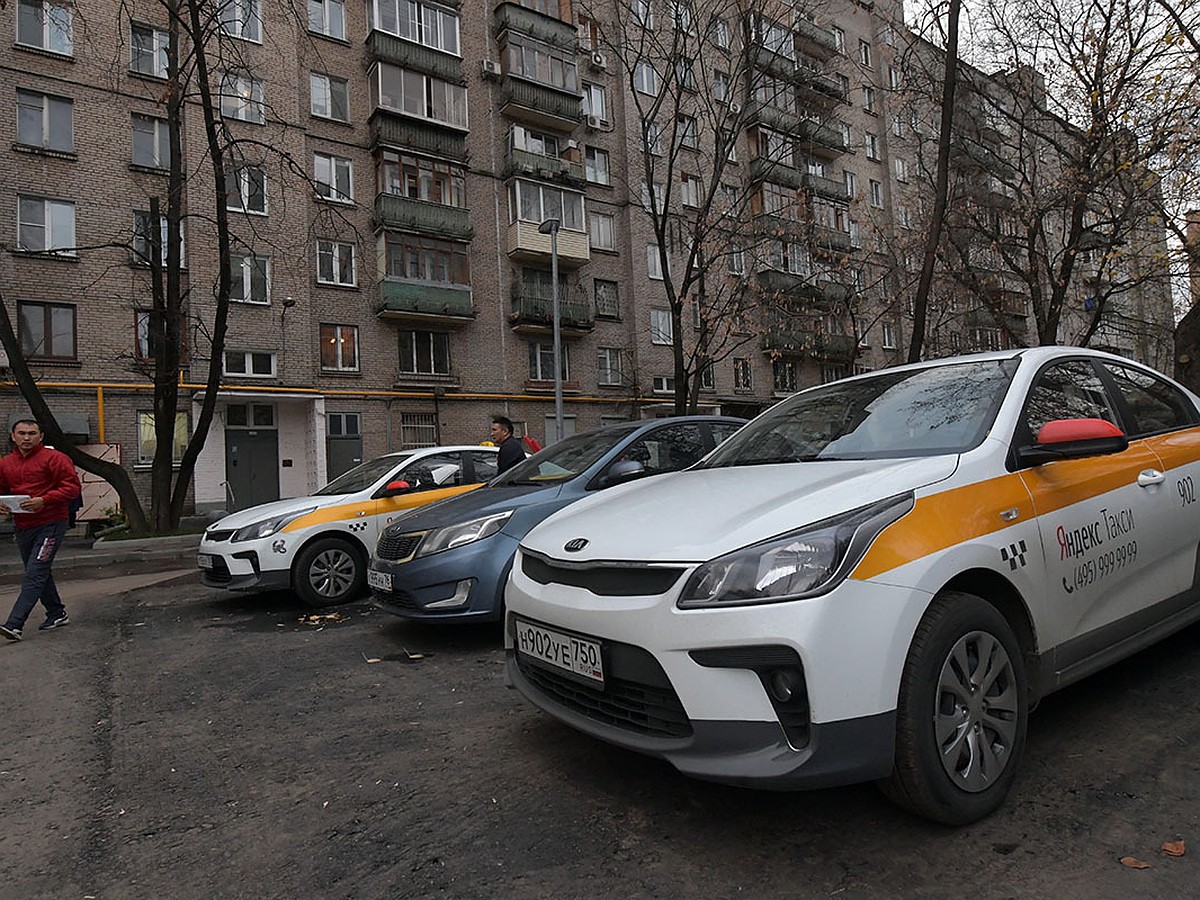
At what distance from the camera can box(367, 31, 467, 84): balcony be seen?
22.6 metres

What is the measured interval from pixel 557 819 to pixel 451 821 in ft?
1.23

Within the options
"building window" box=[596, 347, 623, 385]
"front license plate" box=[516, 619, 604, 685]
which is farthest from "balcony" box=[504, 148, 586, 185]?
"front license plate" box=[516, 619, 604, 685]

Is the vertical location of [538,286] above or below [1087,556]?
above

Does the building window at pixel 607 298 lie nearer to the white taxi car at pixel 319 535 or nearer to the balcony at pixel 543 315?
the balcony at pixel 543 315

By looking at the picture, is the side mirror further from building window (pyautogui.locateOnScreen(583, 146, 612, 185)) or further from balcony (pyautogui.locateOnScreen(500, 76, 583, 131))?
building window (pyautogui.locateOnScreen(583, 146, 612, 185))

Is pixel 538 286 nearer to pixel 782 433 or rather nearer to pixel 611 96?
pixel 611 96

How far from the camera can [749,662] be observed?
81.7 inches

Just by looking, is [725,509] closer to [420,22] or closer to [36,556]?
[36,556]

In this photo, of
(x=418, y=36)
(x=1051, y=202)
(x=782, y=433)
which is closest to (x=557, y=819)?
(x=782, y=433)

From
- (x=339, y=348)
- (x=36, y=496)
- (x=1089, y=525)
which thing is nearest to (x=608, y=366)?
(x=339, y=348)

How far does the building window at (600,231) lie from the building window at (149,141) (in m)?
13.9

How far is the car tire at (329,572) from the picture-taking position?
20.8ft

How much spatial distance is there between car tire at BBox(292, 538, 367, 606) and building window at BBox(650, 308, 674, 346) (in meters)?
22.2

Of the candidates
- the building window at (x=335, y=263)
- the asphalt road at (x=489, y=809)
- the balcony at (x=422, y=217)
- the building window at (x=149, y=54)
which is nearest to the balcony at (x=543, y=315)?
the balcony at (x=422, y=217)
